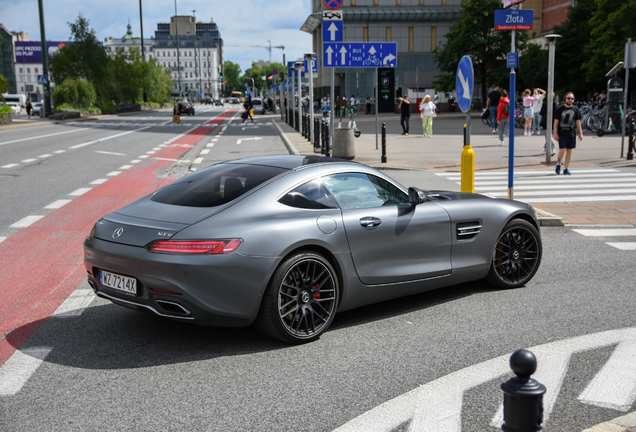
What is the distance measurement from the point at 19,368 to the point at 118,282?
2.69 feet

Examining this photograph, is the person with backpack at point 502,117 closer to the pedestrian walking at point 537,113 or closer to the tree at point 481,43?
the pedestrian walking at point 537,113

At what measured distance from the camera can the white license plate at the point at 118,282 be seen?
15.2ft

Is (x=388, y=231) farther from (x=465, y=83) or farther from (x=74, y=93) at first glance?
(x=74, y=93)

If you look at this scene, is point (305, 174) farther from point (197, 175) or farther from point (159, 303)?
point (159, 303)

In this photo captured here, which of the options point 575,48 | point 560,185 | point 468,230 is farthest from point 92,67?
point 468,230

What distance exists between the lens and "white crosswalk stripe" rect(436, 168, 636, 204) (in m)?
12.7

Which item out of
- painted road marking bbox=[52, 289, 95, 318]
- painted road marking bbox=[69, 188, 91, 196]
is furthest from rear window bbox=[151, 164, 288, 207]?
painted road marking bbox=[69, 188, 91, 196]

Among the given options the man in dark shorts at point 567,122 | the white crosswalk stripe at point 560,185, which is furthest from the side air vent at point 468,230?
the man in dark shorts at point 567,122

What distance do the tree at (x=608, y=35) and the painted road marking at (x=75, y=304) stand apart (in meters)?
41.5

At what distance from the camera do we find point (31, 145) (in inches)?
968

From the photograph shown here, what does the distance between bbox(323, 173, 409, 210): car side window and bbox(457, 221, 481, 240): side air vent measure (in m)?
0.57

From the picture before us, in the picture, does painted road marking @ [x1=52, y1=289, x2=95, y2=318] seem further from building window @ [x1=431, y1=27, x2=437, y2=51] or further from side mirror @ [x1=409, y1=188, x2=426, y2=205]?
building window @ [x1=431, y1=27, x2=437, y2=51]

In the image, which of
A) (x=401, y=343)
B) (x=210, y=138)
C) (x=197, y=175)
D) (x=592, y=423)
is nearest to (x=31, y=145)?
(x=210, y=138)

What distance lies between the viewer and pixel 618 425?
3432 millimetres
